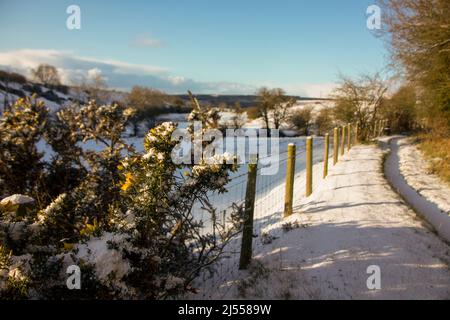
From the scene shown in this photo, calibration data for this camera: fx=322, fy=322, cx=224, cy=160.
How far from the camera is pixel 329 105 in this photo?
84.7ft

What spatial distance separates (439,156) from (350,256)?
38.1ft

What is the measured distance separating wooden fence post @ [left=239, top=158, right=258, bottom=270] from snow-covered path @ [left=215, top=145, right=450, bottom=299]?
22cm

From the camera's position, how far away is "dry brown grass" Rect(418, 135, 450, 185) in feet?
34.2

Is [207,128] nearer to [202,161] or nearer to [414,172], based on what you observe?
[202,161]

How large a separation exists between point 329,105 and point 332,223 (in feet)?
72.0

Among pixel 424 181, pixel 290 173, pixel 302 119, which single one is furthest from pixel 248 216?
pixel 302 119

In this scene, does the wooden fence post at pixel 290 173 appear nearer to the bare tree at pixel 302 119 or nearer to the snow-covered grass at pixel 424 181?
the snow-covered grass at pixel 424 181

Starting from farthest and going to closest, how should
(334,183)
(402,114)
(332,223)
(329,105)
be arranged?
(402,114)
(329,105)
(334,183)
(332,223)

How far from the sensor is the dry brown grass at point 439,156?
10425 millimetres

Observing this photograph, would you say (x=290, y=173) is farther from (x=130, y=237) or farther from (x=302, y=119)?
(x=302, y=119)

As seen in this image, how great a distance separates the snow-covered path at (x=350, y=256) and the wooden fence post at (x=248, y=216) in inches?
8.7

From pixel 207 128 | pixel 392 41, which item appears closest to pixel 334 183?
pixel 207 128

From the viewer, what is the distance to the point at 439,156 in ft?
43.8

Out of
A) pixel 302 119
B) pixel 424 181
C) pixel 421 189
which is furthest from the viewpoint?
pixel 302 119
